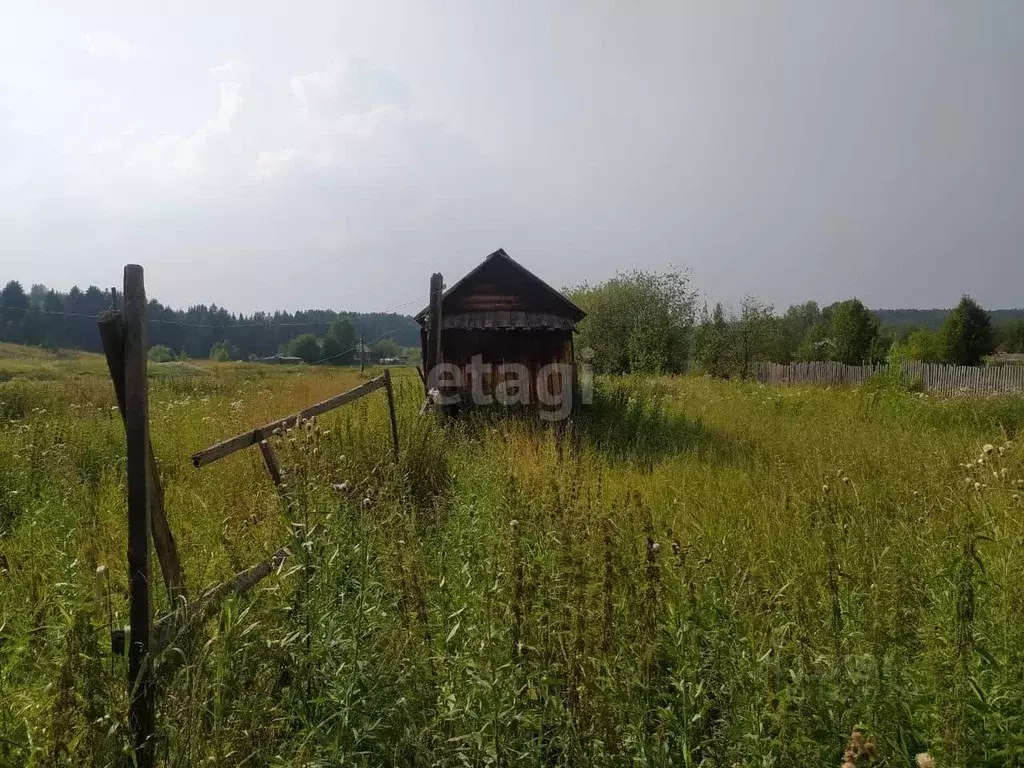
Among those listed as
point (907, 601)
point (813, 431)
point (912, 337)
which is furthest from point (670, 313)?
point (907, 601)

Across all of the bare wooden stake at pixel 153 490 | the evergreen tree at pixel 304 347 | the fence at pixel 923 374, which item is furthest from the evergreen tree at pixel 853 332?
the evergreen tree at pixel 304 347

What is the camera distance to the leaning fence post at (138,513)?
7.48 ft

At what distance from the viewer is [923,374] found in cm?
2925

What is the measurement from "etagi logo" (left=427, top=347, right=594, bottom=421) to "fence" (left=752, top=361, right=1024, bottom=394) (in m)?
14.4

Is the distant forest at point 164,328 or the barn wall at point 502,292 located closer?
the barn wall at point 502,292

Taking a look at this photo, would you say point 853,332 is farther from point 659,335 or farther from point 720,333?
point 659,335

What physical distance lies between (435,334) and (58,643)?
282 inches

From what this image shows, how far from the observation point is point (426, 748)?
91.1 inches

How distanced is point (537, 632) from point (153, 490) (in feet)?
6.65

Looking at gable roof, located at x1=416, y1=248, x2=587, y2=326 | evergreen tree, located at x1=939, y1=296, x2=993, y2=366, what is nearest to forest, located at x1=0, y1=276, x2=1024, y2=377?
evergreen tree, located at x1=939, y1=296, x2=993, y2=366

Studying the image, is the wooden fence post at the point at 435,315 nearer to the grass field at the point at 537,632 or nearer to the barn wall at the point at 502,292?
the barn wall at the point at 502,292

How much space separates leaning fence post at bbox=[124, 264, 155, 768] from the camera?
2.28m

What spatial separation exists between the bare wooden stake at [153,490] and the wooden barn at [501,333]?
7214 millimetres

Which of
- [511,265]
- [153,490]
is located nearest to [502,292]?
[511,265]
